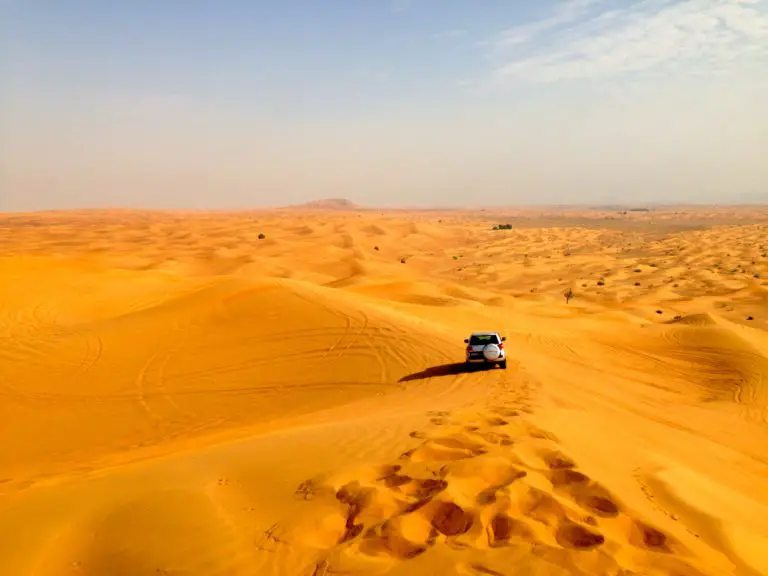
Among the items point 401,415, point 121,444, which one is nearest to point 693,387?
point 401,415

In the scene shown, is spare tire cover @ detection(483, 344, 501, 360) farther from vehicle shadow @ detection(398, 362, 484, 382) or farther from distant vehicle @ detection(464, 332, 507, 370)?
vehicle shadow @ detection(398, 362, 484, 382)

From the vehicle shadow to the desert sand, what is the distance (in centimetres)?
13

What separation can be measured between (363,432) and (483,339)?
6.93 m

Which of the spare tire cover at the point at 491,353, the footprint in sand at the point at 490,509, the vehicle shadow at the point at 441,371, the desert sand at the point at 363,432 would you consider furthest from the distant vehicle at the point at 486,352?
the footprint in sand at the point at 490,509

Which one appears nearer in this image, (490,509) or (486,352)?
(490,509)

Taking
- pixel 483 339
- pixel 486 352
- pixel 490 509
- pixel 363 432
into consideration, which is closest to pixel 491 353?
pixel 486 352

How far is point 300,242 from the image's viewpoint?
56.4m

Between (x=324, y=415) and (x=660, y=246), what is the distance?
192ft

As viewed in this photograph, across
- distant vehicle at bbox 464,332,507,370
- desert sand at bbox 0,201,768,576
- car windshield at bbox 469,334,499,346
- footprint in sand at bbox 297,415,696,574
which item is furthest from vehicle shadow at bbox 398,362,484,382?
footprint in sand at bbox 297,415,696,574

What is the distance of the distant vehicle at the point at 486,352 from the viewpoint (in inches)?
566

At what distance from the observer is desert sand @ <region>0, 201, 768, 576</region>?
505 centimetres

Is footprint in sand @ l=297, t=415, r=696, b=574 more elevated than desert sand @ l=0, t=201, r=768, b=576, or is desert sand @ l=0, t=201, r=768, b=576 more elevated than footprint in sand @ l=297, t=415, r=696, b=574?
Answer: footprint in sand @ l=297, t=415, r=696, b=574

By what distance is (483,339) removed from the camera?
48.5 ft

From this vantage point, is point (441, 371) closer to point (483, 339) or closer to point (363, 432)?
point (483, 339)
